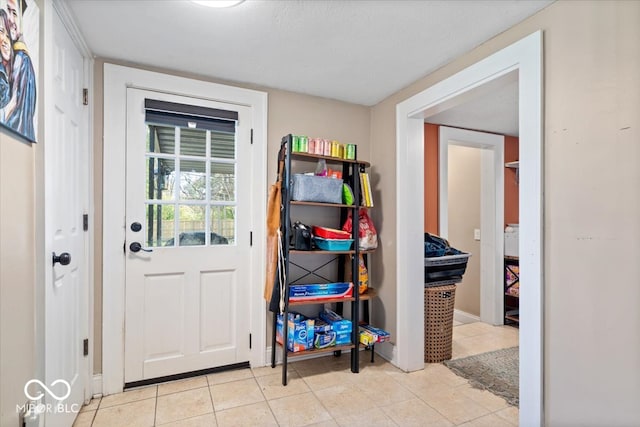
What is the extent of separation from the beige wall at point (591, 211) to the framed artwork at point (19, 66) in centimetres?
217

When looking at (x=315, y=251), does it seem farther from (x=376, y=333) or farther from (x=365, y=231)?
(x=376, y=333)

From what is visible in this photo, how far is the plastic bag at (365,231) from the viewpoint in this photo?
2633 millimetres

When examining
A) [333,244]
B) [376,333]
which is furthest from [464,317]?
[333,244]

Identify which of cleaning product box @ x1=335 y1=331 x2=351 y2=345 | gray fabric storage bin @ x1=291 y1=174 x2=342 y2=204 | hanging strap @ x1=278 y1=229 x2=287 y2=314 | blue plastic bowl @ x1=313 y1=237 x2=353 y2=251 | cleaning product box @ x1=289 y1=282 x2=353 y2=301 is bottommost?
cleaning product box @ x1=335 y1=331 x2=351 y2=345

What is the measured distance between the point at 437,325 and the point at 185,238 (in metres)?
2.12

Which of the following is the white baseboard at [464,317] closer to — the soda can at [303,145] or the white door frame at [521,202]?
the white door frame at [521,202]

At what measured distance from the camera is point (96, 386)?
6.91ft

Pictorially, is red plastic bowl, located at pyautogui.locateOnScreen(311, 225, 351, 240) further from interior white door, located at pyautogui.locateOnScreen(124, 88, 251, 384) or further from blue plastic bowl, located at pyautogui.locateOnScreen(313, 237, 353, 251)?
interior white door, located at pyautogui.locateOnScreen(124, 88, 251, 384)

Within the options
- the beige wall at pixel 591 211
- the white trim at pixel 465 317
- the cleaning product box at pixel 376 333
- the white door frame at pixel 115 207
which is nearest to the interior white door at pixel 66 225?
the white door frame at pixel 115 207

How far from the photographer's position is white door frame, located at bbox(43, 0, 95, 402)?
1405 mm

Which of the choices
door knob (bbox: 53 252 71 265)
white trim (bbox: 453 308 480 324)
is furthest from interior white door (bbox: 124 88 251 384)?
white trim (bbox: 453 308 480 324)

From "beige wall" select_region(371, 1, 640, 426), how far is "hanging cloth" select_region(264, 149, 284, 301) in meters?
1.62

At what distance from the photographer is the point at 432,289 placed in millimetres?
2729

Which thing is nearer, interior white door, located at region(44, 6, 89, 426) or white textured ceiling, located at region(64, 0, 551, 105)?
interior white door, located at region(44, 6, 89, 426)
